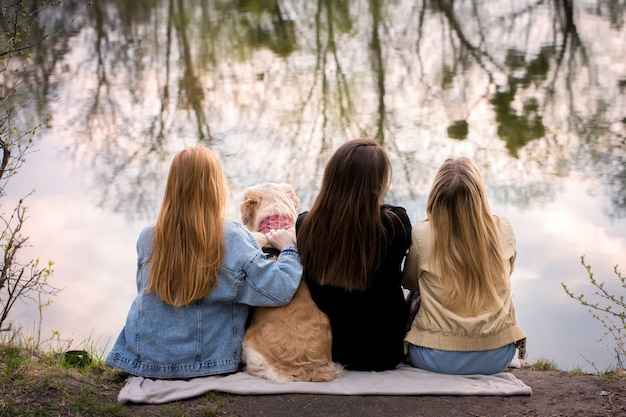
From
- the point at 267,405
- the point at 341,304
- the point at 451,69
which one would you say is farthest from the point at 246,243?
the point at 451,69

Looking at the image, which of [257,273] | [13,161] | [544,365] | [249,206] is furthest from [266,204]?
[544,365]

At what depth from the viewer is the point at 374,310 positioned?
14.9ft

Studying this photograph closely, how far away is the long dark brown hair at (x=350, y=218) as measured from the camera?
4355 mm

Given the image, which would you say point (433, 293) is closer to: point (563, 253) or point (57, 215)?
point (563, 253)

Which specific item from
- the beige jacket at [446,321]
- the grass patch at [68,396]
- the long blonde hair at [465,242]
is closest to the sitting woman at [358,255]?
the beige jacket at [446,321]

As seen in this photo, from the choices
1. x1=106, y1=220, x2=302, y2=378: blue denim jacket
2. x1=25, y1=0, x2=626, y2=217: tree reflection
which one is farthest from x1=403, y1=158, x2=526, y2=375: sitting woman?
x1=25, y1=0, x2=626, y2=217: tree reflection

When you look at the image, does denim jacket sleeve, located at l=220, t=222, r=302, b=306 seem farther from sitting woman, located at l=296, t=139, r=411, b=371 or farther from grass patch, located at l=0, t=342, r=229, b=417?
grass patch, located at l=0, t=342, r=229, b=417

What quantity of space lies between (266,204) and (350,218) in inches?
35.7

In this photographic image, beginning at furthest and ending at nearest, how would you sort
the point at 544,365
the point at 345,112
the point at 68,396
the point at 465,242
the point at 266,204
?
the point at 345,112 → the point at 544,365 → the point at 266,204 → the point at 465,242 → the point at 68,396

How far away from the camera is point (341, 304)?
449cm

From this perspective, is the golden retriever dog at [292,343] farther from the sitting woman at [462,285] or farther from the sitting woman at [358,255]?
the sitting woman at [462,285]

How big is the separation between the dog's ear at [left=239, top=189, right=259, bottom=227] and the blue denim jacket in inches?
23.0

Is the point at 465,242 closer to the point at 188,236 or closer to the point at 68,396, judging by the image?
the point at 188,236

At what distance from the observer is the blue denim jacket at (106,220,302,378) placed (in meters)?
4.41
